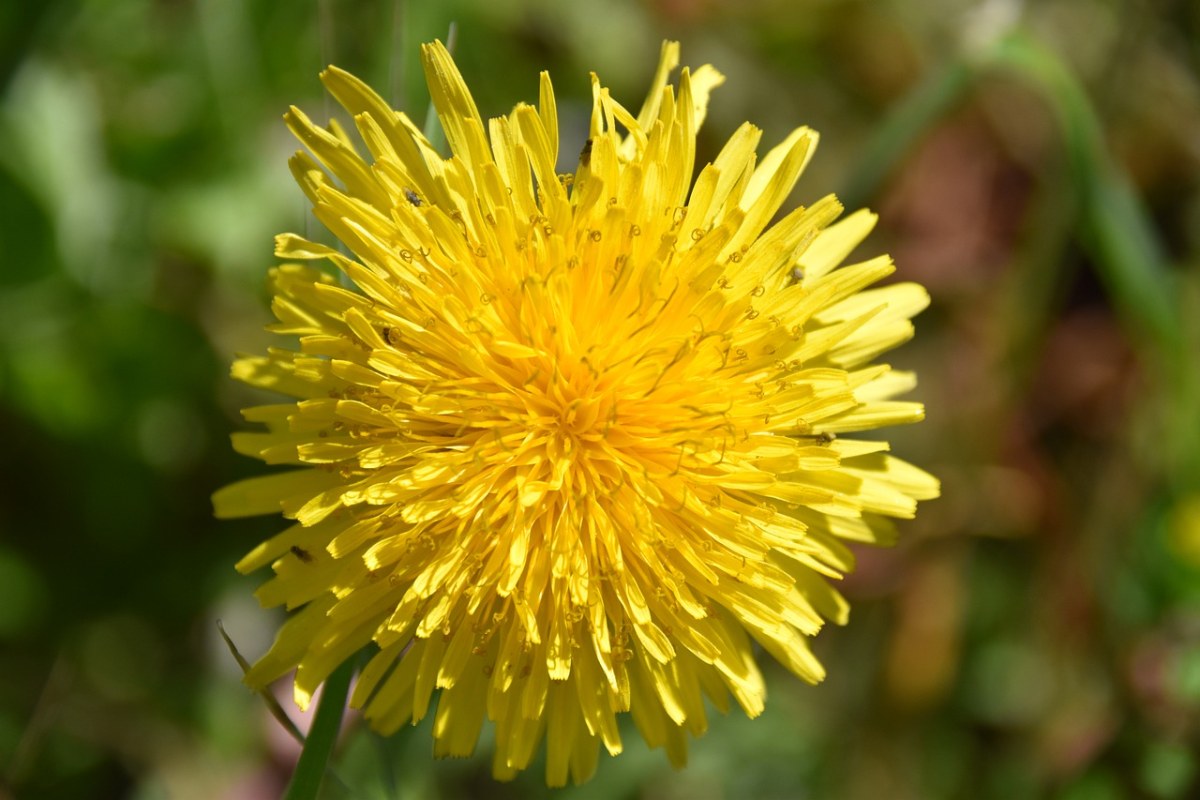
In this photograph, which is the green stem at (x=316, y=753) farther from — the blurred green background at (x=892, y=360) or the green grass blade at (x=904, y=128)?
the green grass blade at (x=904, y=128)

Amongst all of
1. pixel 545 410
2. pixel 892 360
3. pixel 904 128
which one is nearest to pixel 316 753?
pixel 545 410

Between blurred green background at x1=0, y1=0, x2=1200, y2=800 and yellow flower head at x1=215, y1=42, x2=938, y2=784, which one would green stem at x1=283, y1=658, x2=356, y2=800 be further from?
blurred green background at x1=0, y1=0, x2=1200, y2=800

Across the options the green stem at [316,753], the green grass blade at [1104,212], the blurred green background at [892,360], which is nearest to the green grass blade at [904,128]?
the blurred green background at [892,360]

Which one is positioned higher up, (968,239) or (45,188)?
(45,188)

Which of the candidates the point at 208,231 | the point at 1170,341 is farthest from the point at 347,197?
the point at 1170,341

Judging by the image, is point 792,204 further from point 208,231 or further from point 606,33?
point 208,231

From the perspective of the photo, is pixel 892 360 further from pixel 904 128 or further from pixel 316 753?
pixel 316 753
